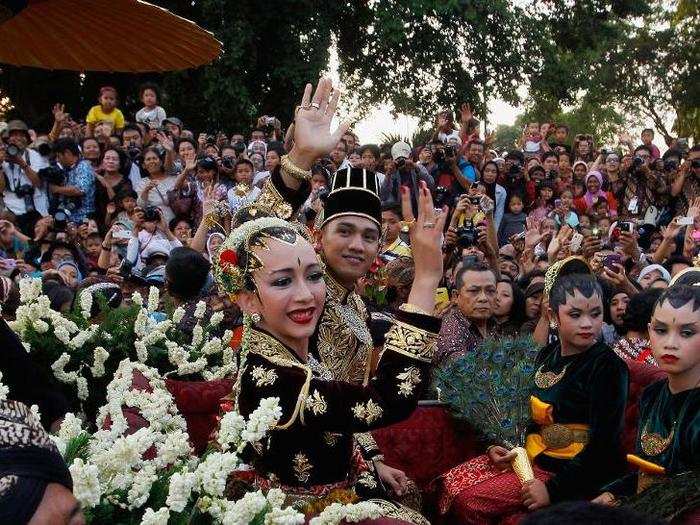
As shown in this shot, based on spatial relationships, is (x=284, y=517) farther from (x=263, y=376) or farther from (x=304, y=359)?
(x=304, y=359)

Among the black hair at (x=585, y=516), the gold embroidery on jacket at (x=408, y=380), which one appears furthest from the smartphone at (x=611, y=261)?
the black hair at (x=585, y=516)

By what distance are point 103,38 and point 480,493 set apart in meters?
2.63

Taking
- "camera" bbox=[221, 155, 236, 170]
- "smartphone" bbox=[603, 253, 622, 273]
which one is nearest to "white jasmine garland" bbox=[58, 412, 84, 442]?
"smartphone" bbox=[603, 253, 622, 273]

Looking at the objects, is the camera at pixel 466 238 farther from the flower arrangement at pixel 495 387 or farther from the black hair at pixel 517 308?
the flower arrangement at pixel 495 387

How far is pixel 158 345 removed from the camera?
5.12 m

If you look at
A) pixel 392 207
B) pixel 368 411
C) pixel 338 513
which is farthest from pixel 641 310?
pixel 392 207

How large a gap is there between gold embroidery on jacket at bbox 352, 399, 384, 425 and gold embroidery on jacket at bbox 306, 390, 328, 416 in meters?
0.10

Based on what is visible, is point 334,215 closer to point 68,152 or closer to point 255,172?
point 68,152

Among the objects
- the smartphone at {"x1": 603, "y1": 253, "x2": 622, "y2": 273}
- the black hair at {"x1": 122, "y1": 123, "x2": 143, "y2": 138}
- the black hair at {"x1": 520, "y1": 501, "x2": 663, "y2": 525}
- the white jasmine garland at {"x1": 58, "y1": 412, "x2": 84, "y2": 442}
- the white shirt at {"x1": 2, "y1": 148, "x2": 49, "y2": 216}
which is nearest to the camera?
the black hair at {"x1": 520, "y1": 501, "x2": 663, "y2": 525}

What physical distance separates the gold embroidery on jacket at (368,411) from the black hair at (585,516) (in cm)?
170

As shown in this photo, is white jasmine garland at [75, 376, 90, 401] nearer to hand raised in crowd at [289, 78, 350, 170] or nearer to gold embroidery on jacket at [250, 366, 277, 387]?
hand raised in crowd at [289, 78, 350, 170]

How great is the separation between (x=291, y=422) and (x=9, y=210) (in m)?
8.06

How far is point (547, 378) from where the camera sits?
14.4 feet

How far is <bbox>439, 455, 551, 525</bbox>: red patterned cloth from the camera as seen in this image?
14.1 feet
